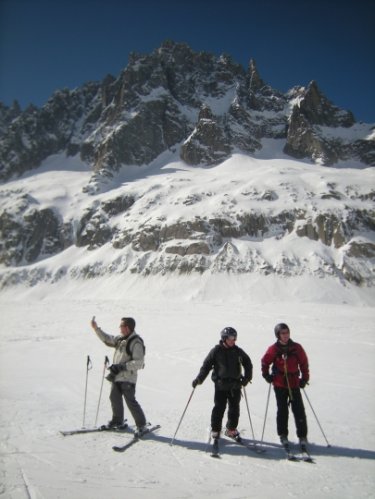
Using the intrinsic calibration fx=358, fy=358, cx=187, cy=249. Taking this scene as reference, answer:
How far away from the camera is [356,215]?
7275 cm

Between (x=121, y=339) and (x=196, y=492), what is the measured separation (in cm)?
323

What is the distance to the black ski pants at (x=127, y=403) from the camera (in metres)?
6.88

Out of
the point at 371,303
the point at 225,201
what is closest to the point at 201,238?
the point at 225,201

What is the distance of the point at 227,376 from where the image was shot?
22.1 ft

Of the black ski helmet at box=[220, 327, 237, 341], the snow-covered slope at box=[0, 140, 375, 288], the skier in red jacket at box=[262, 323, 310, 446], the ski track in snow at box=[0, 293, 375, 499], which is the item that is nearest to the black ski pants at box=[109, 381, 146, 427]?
the ski track in snow at box=[0, 293, 375, 499]

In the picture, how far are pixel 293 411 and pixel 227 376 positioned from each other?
1.37 metres

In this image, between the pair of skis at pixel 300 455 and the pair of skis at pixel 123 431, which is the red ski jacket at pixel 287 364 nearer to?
the pair of skis at pixel 300 455

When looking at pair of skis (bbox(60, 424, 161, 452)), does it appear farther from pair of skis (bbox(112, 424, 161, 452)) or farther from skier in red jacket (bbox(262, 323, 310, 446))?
skier in red jacket (bbox(262, 323, 310, 446))

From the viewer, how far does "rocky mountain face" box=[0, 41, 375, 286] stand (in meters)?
71.9

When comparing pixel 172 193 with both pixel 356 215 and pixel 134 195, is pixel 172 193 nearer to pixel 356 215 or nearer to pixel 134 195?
pixel 134 195

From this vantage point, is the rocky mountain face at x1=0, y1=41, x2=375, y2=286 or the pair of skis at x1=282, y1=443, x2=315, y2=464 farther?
the rocky mountain face at x1=0, y1=41, x2=375, y2=286

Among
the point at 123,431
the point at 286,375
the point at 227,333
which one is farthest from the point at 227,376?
the point at 123,431

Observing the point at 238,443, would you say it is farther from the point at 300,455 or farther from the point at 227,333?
the point at 227,333

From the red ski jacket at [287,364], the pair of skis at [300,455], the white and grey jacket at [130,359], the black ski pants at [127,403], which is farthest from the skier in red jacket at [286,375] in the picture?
the black ski pants at [127,403]
